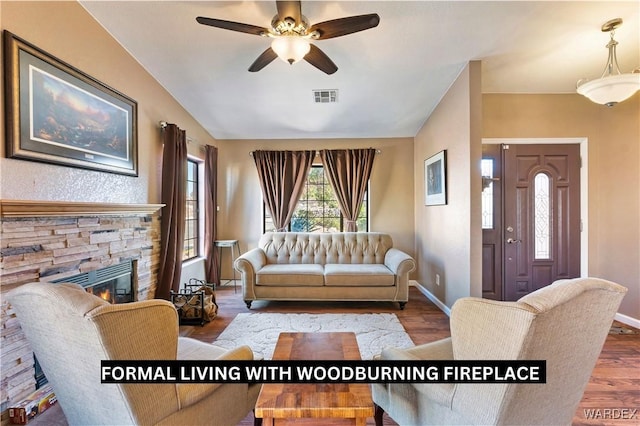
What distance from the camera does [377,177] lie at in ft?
15.3

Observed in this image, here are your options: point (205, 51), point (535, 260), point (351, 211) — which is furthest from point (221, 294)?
point (535, 260)

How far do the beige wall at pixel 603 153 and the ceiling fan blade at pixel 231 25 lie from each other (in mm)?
2795

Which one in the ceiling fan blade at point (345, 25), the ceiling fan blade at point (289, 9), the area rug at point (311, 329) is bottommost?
the area rug at point (311, 329)

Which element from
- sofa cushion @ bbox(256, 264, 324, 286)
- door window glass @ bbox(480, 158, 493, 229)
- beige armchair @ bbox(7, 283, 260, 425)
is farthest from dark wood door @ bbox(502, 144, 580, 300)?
beige armchair @ bbox(7, 283, 260, 425)

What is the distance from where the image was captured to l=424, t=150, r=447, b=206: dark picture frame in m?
3.32

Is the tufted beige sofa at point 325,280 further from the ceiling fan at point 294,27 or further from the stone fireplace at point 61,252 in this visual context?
the ceiling fan at point 294,27

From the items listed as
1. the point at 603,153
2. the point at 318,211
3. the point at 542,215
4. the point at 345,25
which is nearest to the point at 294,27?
the point at 345,25

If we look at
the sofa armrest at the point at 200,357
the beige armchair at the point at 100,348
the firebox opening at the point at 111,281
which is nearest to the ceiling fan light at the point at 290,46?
the beige armchair at the point at 100,348

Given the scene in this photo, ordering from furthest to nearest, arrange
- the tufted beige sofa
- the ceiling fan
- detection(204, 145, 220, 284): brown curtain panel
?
detection(204, 145, 220, 284): brown curtain panel, the tufted beige sofa, the ceiling fan

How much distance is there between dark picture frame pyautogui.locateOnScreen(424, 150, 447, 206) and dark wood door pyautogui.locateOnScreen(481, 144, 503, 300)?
0.52 metres

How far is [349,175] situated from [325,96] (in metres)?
1.50

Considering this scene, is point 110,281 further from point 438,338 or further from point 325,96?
point 438,338

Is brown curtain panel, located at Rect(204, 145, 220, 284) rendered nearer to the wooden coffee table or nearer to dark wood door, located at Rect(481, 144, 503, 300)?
the wooden coffee table

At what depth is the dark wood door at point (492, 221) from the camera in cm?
339
